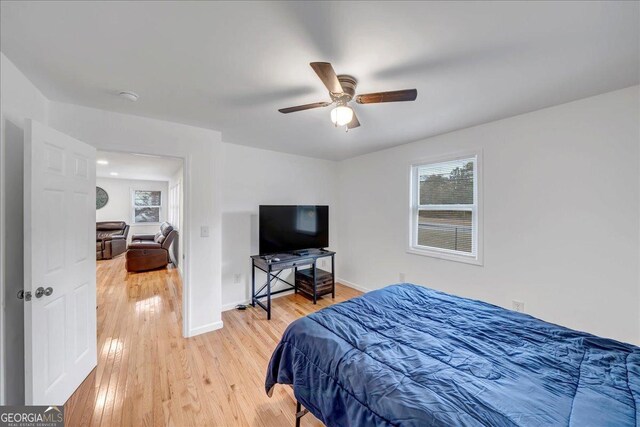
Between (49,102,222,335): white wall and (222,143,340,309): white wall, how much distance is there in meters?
0.55

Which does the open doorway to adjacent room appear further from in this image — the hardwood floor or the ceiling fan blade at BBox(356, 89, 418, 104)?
the ceiling fan blade at BBox(356, 89, 418, 104)

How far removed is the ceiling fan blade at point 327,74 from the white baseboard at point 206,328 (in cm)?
281

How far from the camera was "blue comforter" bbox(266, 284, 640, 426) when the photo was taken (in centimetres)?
93

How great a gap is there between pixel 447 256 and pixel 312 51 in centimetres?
276

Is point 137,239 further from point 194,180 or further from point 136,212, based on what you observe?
point 194,180

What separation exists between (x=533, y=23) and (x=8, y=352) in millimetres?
3523

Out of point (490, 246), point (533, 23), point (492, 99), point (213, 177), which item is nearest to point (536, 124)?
point (492, 99)

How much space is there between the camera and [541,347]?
1.35 m

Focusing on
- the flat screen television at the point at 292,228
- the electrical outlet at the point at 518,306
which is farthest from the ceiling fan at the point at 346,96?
the electrical outlet at the point at 518,306

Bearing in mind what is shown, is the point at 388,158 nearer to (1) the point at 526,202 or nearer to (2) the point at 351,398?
(1) the point at 526,202

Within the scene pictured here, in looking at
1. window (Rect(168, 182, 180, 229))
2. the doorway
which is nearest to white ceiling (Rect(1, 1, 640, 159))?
the doorway

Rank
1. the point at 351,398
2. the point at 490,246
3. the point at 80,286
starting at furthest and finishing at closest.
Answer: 1. the point at 490,246
2. the point at 80,286
3. the point at 351,398

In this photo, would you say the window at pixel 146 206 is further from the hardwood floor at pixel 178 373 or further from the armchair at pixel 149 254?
the hardwood floor at pixel 178 373

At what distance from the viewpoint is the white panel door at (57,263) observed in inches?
57.2
